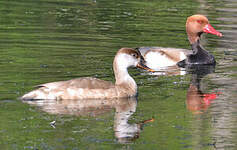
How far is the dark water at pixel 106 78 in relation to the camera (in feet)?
29.8

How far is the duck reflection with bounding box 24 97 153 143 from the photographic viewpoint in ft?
31.5

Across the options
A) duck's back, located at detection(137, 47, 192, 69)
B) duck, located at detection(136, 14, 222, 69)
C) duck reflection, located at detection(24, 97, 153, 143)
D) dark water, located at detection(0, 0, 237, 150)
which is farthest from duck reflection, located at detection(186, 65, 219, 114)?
duck's back, located at detection(137, 47, 192, 69)

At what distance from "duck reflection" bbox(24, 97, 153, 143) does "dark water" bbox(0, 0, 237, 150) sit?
0.06 feet

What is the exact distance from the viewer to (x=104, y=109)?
1081 centimetres

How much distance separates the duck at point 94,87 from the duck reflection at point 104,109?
10cm

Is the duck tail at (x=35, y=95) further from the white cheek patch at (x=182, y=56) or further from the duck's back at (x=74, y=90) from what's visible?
the white cheek patch at (x=182, y=56)

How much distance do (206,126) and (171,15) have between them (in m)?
15.1

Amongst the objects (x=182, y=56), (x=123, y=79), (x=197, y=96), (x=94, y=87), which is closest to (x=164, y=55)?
(x=182, y=56)

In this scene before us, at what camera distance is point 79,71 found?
13.9 meters

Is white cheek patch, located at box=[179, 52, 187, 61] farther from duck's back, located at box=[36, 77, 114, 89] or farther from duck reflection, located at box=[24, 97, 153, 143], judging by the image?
duck's back, located at box=[36, 77, 114, 89]

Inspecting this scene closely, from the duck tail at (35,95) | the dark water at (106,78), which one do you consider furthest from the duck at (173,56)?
the duck tail at (35,95)

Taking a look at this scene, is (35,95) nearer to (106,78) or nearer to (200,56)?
(106,78)

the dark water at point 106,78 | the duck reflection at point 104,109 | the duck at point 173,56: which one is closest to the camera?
the dark water at point 106,78

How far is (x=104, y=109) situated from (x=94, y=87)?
82 cm
